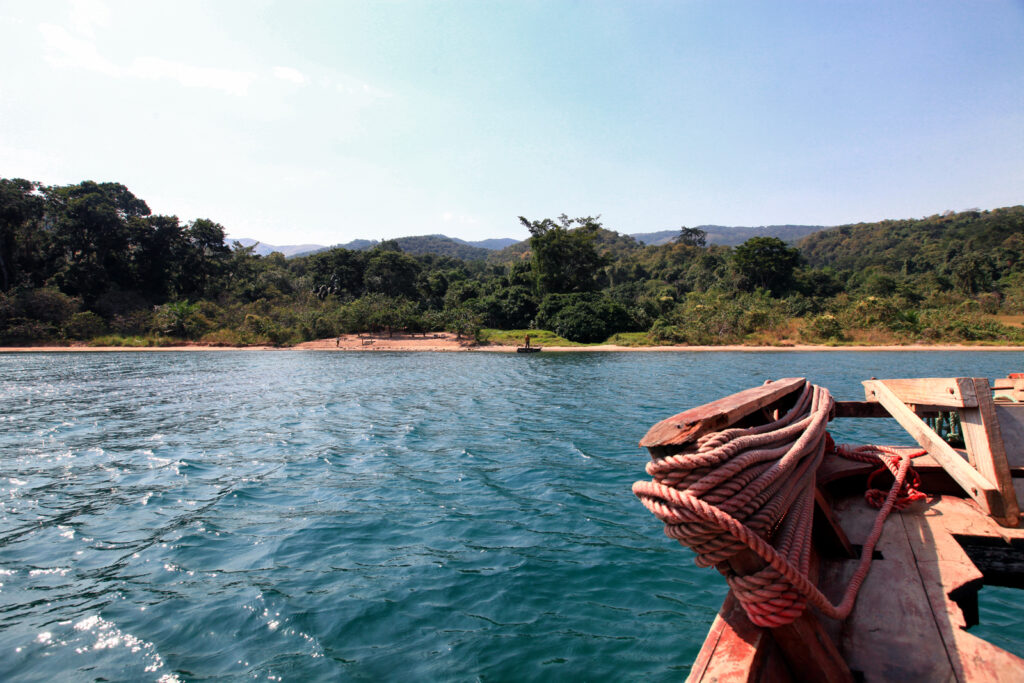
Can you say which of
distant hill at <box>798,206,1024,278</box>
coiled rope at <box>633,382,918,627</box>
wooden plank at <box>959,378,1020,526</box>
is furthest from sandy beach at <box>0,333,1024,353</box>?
coiled rope at <box>633,382,918,627</box>

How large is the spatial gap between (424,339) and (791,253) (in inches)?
1363

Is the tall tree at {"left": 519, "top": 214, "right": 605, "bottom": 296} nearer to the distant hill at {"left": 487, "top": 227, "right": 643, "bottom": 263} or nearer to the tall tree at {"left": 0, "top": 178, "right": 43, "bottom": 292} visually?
the tall tree at {"left": 0, "top": 178, "right": 43, "bottom": 292}

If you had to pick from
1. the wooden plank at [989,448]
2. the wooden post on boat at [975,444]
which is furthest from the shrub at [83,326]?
the wooden plank at [989,448]

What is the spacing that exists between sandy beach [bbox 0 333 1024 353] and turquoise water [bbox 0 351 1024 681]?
984 inches

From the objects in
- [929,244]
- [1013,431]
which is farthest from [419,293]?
[929,244]

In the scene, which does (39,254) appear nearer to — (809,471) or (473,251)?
(809,471)

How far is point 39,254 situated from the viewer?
47000 mm

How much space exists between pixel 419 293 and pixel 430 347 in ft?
53.7

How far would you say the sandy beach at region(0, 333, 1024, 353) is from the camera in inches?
1340

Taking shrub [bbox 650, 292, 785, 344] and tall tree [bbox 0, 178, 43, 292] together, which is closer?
shrub [bbox 650, 292, 785, 344]

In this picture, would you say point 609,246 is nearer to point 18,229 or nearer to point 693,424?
point 18,229

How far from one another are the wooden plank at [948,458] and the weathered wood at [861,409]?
0.48 metres

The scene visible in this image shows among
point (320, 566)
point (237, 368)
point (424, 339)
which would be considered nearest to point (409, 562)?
point (320, 566)

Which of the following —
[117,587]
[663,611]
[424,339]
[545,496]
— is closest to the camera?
[663,611]
